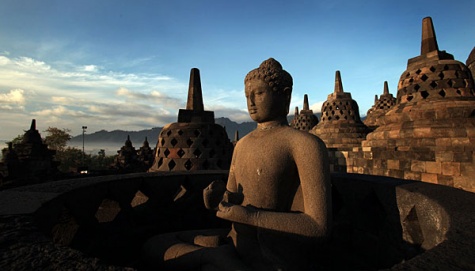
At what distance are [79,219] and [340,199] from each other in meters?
3.47

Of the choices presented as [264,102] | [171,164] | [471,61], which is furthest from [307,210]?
[471,61]

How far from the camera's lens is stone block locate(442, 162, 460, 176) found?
5664mm

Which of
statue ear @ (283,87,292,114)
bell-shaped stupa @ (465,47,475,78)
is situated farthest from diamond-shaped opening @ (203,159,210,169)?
bell-shaped stupa @ (465,47,475,78)

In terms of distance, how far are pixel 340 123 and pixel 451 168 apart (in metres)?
10.2

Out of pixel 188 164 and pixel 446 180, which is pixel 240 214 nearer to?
pixel 188 164

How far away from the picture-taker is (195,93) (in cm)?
778

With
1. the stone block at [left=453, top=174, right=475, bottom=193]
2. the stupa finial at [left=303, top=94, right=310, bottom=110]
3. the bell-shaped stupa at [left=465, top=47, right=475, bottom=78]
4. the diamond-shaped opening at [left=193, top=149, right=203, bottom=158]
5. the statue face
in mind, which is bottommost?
the stone block at [left=453, top=174, right=475, bottom=193]

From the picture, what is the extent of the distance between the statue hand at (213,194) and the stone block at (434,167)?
5.84m

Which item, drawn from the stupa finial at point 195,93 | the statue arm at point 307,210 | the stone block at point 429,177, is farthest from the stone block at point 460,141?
the stupa finial at point 195,93

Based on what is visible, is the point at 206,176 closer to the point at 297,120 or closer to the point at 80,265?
the point at 80,265

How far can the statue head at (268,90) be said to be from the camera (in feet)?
8.60

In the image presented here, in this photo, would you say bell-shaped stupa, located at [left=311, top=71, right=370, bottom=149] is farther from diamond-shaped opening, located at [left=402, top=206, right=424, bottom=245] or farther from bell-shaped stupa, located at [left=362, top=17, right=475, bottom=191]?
diamond-shaped opening, located at [left=402, top=206, right=424, bottom=245]

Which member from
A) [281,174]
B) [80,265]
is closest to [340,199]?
[281,174]

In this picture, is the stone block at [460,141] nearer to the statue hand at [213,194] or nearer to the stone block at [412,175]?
the stone block at [412,175]
